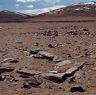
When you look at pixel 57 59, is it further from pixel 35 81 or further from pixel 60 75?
pixel 35 81

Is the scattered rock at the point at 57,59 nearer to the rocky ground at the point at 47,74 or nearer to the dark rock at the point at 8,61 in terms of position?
the rocky ground at the point at 47,74

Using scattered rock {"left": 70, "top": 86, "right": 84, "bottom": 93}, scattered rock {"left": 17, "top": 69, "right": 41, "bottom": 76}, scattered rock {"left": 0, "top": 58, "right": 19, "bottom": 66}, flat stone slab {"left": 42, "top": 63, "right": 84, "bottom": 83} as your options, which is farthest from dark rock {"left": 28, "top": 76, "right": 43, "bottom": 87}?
scattered rock {"left": 0, "top": 58, "right": 19, "bottom": 66}

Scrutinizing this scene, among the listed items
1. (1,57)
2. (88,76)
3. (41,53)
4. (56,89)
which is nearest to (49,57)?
(41,53)

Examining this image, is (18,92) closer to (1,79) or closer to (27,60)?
(1,79)

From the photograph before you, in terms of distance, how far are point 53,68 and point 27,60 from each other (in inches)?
68.4

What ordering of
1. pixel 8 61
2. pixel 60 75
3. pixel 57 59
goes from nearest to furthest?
pixel 60 75
pixel 8 61
pixel 57 59

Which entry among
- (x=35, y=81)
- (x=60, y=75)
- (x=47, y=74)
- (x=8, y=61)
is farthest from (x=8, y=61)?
(x=35, y=81)

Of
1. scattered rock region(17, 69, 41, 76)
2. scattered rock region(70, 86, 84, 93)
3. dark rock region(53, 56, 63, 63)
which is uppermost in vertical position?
scattered rock region(17, 69, 41, 76)

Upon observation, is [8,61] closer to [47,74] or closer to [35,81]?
[47,74]

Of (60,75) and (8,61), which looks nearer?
(60,75)

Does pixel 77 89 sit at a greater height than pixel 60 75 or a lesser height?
lesser

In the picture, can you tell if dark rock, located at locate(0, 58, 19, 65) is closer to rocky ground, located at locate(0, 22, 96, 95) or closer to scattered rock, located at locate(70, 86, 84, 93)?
rocky ground, located at locate(0, 22, 96, 95)

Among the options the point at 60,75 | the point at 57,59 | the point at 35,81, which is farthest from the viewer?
the point at 57,59

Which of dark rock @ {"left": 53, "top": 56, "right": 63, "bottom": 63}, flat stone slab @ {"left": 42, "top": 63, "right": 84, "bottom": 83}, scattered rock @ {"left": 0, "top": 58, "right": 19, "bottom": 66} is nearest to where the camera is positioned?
flat stone slab @ {"left": 42, "top": 63, "right": 84, "bottom": 83}
